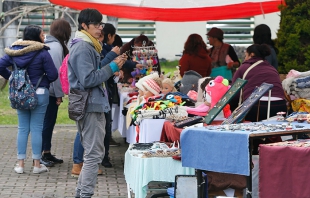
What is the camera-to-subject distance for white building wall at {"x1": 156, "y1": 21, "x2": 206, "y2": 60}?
24.1 metres

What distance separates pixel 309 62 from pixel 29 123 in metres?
3.71

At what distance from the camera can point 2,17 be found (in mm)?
18297

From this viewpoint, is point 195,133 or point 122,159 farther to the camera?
point 122,159

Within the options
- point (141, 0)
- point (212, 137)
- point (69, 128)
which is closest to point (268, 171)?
point (212, 137)

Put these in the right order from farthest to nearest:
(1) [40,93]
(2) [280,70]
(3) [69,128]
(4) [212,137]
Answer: (3) [69,128]
(2) [280,70]
(1) [40,93]
(4) [212,137]

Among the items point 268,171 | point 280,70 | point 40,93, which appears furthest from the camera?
point 280,70

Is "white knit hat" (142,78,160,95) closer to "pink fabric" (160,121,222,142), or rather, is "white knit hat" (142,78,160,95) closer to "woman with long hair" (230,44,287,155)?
"pink fabric" (160,121,222,142)

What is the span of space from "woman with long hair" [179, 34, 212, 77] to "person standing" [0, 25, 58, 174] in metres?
2.56

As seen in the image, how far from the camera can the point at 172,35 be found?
24250 mm

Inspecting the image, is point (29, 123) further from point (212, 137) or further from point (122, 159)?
point (212, 137)

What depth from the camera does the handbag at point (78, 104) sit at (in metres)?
6.34

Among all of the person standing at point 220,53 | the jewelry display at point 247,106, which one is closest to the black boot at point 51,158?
the person standing at point 220,53

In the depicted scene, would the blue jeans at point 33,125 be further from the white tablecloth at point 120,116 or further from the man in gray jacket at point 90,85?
the man in gray jacket at point 90,85

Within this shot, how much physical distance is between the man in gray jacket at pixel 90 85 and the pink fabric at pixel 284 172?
1.78 meters
